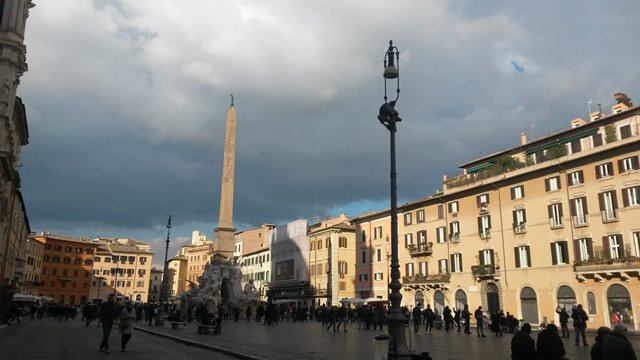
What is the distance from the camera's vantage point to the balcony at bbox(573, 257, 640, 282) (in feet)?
94.9

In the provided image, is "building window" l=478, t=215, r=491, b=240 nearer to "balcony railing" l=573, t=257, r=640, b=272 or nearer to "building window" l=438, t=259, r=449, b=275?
"building window" l=438, t=259, r=449, b=275

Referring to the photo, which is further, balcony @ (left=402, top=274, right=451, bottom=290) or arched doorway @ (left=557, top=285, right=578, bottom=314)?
balcony @ (left=402, top=274, right=451, bottom=290)

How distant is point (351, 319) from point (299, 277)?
78.7ft

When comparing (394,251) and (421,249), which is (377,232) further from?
(394,251)

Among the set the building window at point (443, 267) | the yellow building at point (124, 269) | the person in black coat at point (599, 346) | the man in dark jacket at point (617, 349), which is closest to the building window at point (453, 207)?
the building window at point (443, 267)

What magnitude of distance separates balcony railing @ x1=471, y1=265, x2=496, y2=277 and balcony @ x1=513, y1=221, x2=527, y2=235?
3.33m

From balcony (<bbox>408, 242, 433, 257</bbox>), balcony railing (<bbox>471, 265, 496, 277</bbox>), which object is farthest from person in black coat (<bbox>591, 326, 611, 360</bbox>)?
balcony (<bbox>408, 242, 433, 257</bbox>)

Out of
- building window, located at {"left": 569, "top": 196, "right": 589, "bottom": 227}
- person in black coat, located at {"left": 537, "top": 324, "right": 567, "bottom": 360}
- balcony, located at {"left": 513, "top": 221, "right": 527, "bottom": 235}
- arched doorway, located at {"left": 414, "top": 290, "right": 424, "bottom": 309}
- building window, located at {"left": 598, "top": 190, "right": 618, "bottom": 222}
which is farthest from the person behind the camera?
arched doorway, located at {"left": 414, "top": 290, "right": 424, "bottom": 309}

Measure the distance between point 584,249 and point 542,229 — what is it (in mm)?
3399

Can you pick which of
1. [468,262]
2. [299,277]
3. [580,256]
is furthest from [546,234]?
[299,277]

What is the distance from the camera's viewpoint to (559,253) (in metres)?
33.8

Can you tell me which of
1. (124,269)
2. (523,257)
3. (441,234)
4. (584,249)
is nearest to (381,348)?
(584,249)

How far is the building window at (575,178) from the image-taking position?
3312 centimetres

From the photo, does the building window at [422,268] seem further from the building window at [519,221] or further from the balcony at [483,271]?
the building window at [519,221]
